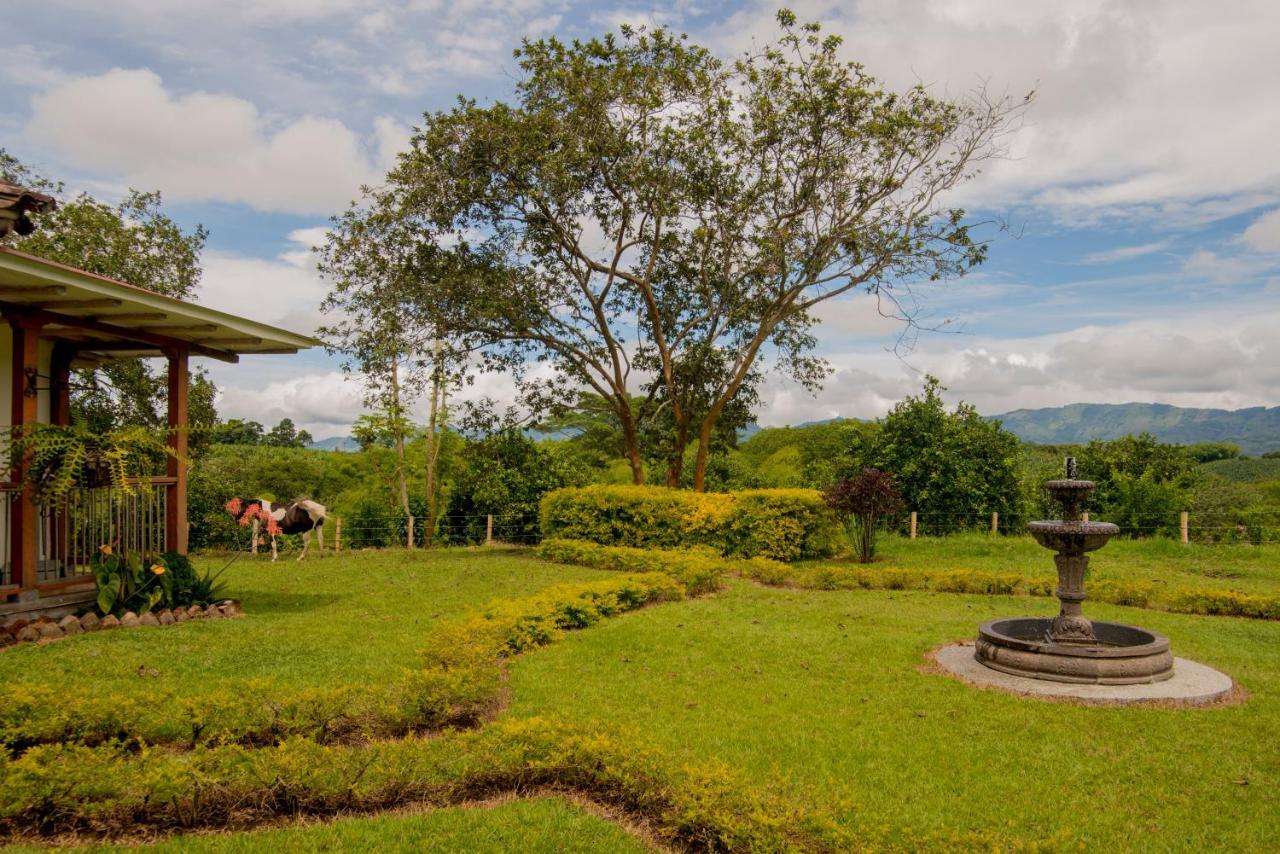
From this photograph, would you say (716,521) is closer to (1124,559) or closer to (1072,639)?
(1124,559)

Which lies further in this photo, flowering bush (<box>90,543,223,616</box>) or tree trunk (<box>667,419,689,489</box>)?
tree trunk (<box>667,419,689,489</box>)

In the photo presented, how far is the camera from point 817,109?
15.3 meters

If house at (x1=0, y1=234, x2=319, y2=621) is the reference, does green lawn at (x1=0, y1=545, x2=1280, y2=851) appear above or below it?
below

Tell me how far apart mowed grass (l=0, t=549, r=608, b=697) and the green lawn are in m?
0.04

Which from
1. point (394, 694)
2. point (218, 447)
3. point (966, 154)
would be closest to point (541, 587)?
point (394, 694)

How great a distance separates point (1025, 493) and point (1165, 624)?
9.91 m

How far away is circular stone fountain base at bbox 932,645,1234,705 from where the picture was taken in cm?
622

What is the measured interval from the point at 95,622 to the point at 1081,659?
8.99m

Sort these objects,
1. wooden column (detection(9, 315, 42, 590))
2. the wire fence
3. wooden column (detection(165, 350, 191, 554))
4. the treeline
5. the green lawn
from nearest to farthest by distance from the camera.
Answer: the green lawn, wooden column (detection(9, 315, 42, 590)), wooden column (detection(165, 350, 191, 554)), the wire fence, the treeline

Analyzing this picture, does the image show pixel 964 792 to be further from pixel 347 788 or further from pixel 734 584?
pixel 734 584

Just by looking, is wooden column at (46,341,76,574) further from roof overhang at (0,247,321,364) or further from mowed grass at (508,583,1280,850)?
mowed grass at (508,583,1280,850)

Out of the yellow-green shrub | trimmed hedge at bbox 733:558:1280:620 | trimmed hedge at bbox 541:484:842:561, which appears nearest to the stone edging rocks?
the yellow-green shrub

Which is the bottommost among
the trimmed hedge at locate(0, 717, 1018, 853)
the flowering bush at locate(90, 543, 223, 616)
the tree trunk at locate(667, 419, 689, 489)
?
the trimmed hedge at locate(0, 717, 1018, 853)

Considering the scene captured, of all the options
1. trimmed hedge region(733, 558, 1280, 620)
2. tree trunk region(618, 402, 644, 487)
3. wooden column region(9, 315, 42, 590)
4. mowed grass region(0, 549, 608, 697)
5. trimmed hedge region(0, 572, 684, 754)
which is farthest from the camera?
tree trunk region(618, 402, 644, 487)
